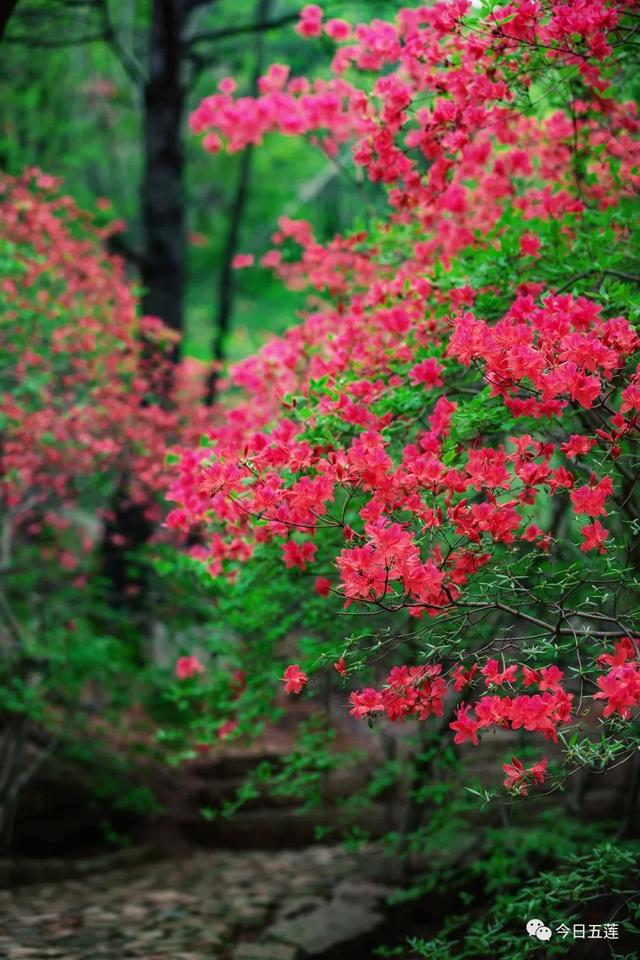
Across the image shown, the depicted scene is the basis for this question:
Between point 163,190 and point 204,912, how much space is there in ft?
23.4

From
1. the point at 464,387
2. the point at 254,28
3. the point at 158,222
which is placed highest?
the point at 254,28

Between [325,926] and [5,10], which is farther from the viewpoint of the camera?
[325,926]

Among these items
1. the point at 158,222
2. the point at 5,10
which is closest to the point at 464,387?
the point at 5,10

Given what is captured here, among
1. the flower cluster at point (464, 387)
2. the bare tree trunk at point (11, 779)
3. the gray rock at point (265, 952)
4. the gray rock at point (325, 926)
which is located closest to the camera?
the flower cluster at point (464, 387)

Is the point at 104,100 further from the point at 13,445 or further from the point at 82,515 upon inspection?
the point at 13,445

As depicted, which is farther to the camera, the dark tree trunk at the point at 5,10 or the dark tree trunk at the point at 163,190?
the dark tree trunk at the point at 163,190

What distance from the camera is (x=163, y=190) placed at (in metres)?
10.1

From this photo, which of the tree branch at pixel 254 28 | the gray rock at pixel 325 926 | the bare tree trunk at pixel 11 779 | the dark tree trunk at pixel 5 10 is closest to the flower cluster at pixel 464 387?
the dark tree trunk at pixel 5 10

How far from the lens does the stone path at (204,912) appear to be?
195 inches

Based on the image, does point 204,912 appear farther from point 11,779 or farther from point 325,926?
point 11,779

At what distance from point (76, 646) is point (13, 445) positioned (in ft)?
5.37

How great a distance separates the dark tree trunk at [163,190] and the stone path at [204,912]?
5.33 metres

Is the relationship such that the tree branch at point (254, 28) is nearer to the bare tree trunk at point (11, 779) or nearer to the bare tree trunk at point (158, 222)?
the bare tree trunk at point (158, 222)

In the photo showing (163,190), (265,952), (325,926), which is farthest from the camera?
(163,190)
